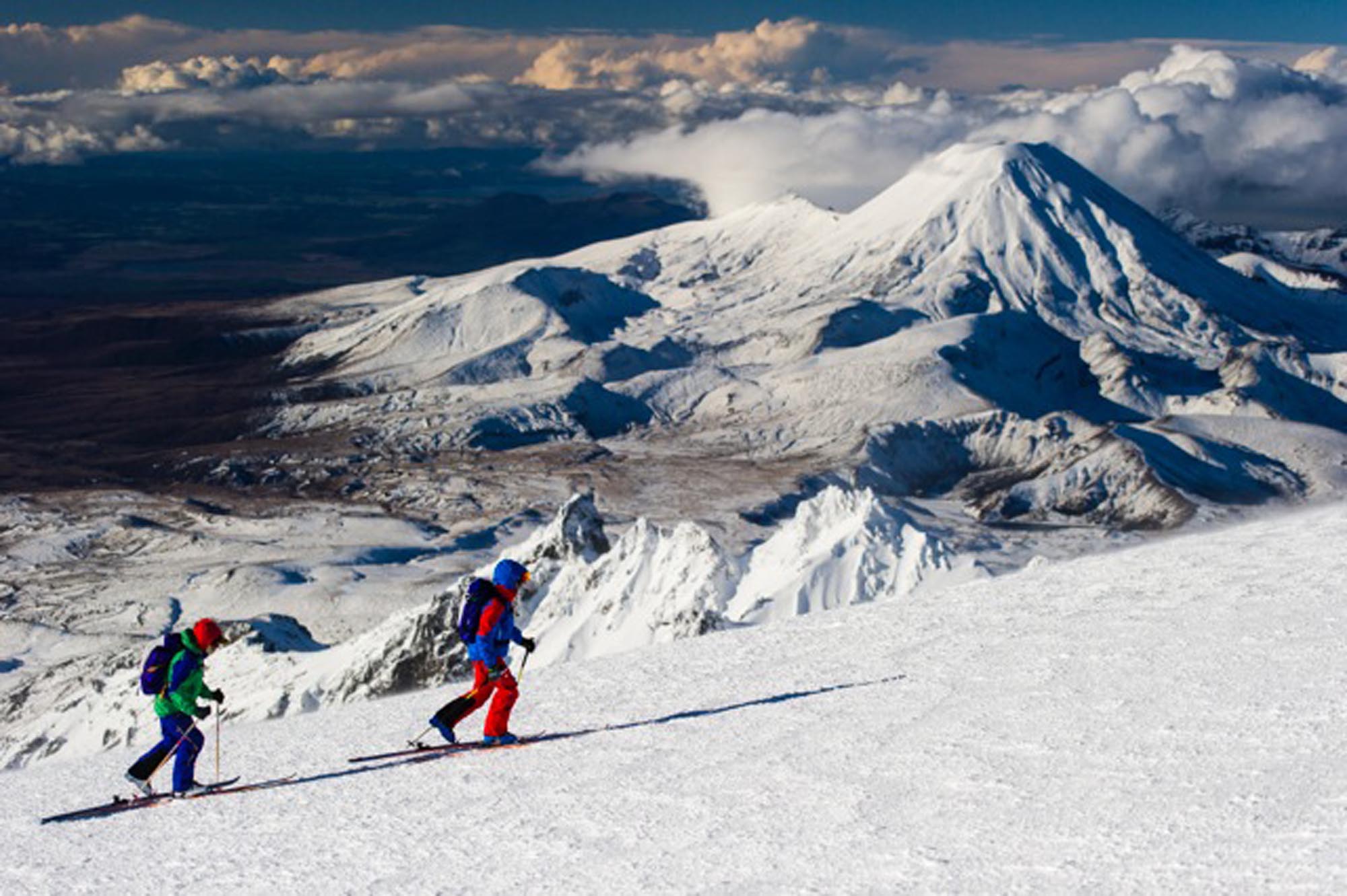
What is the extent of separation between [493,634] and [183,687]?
3411 millimetres

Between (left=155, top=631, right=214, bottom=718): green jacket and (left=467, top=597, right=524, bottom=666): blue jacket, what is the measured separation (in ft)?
9.70

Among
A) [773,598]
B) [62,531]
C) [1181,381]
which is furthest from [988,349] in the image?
[773,598]

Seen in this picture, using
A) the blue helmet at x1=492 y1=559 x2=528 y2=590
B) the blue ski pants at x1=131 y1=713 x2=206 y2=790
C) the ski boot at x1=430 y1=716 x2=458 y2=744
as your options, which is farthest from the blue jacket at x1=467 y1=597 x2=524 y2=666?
the blue ski pants at x1=131 y1=713 x2=206 y2=790

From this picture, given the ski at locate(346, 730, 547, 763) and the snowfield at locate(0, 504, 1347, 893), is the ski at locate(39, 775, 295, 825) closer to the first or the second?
the snowfield at locate(0, 504, 1347, 893)

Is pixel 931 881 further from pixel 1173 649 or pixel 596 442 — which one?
pixel 596 442

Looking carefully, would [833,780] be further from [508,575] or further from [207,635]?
[207,635]

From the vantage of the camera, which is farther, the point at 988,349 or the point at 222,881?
the point at 988,349

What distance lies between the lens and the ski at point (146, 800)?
14.6m

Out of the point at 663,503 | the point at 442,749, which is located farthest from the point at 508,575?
the point at 663,503

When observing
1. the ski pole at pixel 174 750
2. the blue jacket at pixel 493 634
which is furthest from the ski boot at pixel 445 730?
the ski pole at pixel 174 750

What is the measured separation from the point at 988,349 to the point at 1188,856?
18161 cm

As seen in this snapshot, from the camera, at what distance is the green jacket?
15312 mm

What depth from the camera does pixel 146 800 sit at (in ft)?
48.7

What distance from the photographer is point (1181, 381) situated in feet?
627
